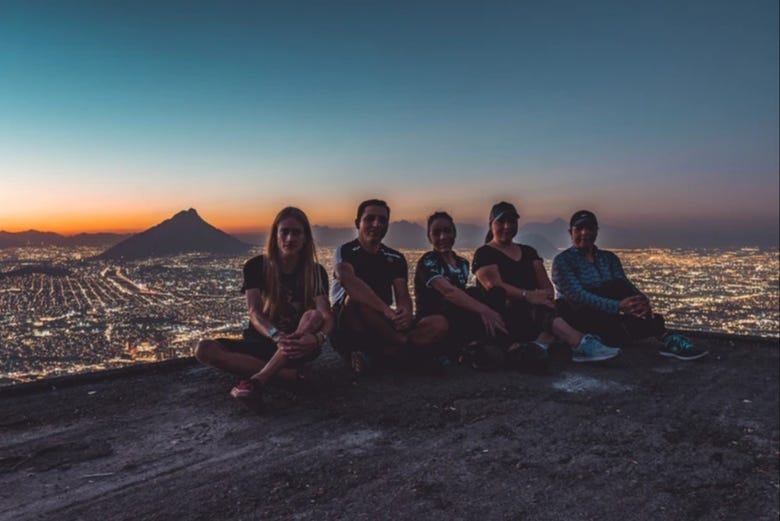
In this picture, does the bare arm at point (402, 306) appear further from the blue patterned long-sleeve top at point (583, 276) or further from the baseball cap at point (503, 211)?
the blue patterned long-sleeve top at point (583, 276)

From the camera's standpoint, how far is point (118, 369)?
13.0 ft

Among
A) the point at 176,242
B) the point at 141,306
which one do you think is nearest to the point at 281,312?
the point at 141,306

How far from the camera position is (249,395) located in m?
3.03

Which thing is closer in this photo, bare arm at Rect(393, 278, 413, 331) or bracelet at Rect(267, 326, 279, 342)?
bracelet at Rect(267, 326, 279, 342)

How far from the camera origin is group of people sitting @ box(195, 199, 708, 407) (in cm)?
346

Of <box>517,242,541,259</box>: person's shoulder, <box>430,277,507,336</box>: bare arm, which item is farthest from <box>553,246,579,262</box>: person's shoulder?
<box>430,277,507,336</box>: bare arm

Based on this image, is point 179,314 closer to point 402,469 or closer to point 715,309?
point 402,469

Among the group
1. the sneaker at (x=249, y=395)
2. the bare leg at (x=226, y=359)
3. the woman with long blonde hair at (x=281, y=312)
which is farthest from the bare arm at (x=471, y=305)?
the sneaker at (x=249, y=395)

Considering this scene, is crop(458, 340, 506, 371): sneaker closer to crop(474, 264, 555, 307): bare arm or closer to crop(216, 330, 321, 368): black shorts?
crop(474, 264, 555, 307): bare arm

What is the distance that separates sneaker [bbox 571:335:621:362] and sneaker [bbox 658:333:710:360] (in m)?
0.83

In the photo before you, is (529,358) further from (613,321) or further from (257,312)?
(257,312)

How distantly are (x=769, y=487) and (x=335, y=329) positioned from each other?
3077 mm

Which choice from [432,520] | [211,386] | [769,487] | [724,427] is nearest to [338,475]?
[432,520]

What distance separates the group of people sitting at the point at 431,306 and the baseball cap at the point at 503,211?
11mm
